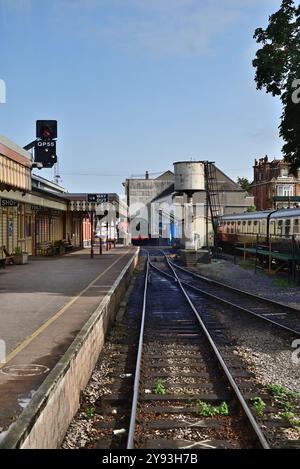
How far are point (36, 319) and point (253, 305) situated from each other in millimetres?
7472

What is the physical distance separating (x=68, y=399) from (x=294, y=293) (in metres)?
13.0

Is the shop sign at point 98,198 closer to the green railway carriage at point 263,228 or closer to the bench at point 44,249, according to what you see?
the bench at point 44,249

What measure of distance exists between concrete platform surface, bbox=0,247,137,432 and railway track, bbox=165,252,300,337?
3.67 metres

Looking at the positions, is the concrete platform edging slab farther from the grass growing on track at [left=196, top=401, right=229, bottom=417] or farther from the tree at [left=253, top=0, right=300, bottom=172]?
the tree at [left=253, top=0, right=300, bottom=172]

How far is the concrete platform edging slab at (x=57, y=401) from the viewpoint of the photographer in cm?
431

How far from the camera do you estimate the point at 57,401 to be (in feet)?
18.0

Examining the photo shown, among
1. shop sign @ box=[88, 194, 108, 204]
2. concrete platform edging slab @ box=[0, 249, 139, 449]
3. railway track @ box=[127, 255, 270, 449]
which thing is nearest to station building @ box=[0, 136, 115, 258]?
shop sign @ box=[88, 194, 108, 204]

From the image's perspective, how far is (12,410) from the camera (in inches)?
208

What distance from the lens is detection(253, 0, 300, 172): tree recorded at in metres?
19.0

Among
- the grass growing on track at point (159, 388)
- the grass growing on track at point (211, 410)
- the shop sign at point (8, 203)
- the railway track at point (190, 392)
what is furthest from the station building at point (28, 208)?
the grass growing on track at point (211, 410)

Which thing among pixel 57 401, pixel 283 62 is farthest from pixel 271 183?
pixel 57 401

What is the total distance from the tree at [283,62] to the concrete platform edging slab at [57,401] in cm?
1286
